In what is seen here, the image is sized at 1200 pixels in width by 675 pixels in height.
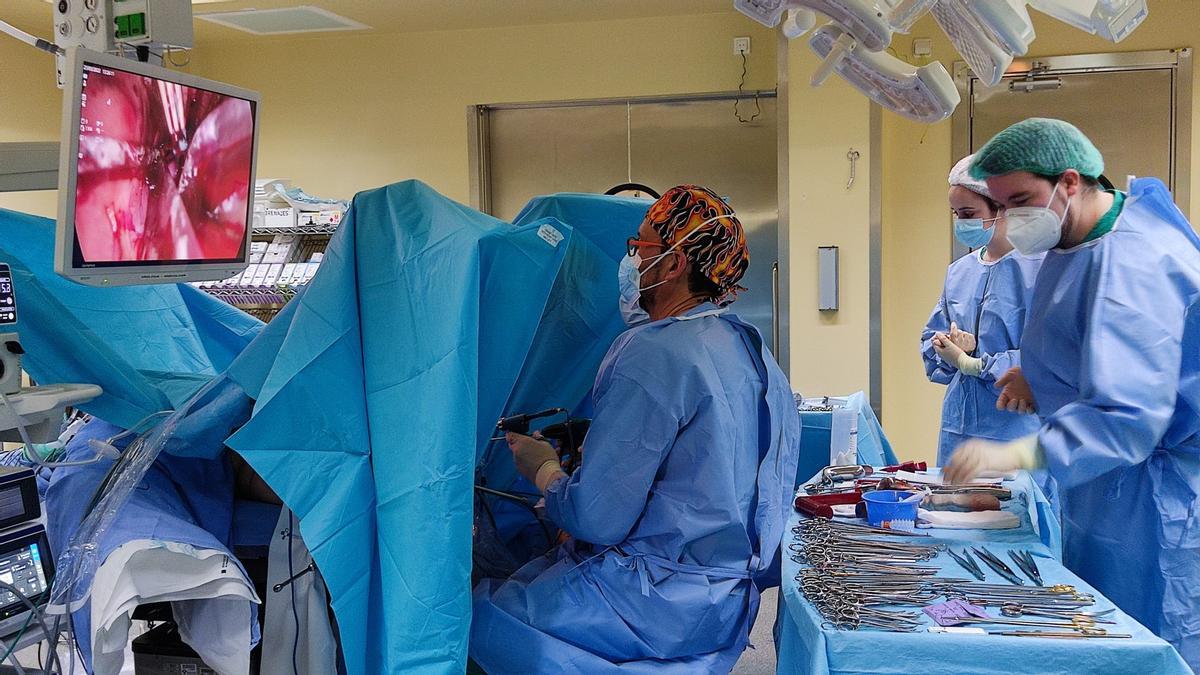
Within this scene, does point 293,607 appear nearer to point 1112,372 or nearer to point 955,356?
point 1112,372

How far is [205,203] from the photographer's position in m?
2.05

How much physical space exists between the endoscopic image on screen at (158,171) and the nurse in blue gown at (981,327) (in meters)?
2.19

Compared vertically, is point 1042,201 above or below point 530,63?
below

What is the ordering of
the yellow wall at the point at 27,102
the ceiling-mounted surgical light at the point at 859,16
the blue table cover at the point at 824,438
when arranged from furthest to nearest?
1. the yellow wall at the point at 27,102
2. the blue table cover at the point at 824,438
3. the ceiling-mounted surgical light at the point at 859,16

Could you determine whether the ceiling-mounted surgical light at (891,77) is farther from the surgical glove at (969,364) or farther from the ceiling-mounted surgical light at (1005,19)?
the surgical glove at (969,364)

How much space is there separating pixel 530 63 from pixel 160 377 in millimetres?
3701

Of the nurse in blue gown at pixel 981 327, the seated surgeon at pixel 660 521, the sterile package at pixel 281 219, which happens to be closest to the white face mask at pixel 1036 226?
the seated surgeon at pixel 660 521

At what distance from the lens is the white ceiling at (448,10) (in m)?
4.92

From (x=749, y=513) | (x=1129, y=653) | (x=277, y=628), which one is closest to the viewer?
(x=1129, y=653)

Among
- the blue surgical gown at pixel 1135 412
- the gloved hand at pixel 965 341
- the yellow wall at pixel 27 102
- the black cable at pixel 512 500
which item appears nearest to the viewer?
the blue surgical gown at pixel 1135 412

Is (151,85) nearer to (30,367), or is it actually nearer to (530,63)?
(30,367)

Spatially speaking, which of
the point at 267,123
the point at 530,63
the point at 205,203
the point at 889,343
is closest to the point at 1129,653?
the point at 205,203

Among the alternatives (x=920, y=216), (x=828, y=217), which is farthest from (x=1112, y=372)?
(x=920, y=216)

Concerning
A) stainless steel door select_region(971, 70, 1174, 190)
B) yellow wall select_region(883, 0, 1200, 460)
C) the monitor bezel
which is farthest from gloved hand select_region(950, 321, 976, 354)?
the monitor bezel
